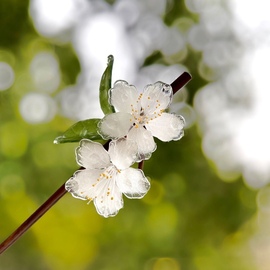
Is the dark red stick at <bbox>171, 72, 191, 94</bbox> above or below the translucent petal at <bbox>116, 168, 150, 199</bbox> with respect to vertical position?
above

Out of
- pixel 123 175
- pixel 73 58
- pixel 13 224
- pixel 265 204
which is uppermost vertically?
pixel 73 58

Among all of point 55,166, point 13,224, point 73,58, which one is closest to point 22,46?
point 73,58

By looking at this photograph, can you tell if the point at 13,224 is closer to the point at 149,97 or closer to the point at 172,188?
the point at 172,188

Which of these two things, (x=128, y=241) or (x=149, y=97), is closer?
(x=149, y=97)

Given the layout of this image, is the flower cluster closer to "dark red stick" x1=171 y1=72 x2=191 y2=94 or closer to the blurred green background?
"dark red stick" x1=171 y1=72 x2=191 y2=94

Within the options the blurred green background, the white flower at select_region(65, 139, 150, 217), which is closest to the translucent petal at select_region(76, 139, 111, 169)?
the white flower at select_region(65, 139, 150, 217)

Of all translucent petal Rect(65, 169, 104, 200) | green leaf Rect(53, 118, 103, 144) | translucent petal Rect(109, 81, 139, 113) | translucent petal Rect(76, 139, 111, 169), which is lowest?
translucent petal Rect(65, 169, 104, 200)

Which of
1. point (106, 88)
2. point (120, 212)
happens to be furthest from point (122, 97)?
point (120, 212)

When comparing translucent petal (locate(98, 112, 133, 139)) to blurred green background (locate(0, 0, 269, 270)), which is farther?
blurred green background (locate(0, 0, 269, 270))
